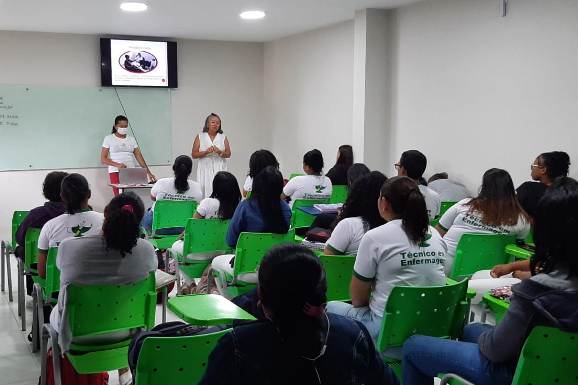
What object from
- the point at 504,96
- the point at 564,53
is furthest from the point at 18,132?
the point at 564,53

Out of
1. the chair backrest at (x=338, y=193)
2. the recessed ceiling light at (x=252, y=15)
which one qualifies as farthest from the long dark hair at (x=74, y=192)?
the recessed ceiling light at (x=252, y=15)

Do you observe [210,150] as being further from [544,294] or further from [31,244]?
[544,294]

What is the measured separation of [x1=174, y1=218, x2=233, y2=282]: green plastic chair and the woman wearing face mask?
4.21m

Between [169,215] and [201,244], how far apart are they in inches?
35.1

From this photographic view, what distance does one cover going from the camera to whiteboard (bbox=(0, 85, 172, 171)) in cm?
799

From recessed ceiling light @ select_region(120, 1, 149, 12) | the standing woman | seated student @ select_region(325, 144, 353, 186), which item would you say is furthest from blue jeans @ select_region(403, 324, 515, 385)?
the standing woman

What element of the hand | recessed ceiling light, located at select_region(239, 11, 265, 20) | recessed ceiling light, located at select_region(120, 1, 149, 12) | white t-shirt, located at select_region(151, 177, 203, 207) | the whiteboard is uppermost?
recessed ceiling light, located at select_region(239, 11, 265, 20)

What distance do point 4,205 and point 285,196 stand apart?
4.65 metres

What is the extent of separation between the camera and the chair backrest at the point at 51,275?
317 cm

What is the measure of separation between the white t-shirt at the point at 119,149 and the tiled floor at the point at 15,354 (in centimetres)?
384

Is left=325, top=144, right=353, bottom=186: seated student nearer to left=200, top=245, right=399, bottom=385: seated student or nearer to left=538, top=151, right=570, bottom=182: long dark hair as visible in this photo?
left=538, top=151, right=570, bottom=182: long dark hair

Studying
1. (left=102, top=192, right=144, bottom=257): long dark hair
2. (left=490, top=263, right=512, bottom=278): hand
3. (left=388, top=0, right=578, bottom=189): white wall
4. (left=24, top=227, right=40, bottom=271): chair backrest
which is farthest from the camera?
(left=388, top=0, right=578, bottom=189): white wall

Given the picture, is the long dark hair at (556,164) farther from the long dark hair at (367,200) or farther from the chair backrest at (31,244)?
the chair backrest at (31,244)

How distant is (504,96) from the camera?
17.2 feet
